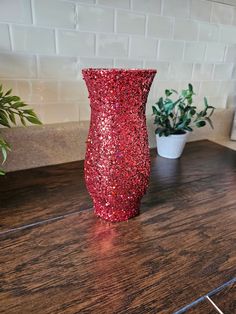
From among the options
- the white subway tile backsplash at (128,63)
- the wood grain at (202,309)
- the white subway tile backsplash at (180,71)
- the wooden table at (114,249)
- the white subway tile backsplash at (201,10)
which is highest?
the white subway tile backsplash at (201,10)

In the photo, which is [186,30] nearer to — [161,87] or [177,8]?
[177,8]

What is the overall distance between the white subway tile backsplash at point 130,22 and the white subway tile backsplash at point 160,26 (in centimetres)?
3

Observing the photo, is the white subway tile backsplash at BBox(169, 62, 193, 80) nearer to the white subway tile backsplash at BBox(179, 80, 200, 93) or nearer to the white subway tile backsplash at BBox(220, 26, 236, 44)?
the white subway tile backsplash at BBox(179, 80, 200, 93)

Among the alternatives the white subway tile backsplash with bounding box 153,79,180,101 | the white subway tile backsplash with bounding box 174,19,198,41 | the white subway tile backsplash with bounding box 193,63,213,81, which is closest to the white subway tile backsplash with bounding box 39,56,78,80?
the white subway tile backsplash with bounding box 153,79,180,101

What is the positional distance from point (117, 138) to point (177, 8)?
0.74m

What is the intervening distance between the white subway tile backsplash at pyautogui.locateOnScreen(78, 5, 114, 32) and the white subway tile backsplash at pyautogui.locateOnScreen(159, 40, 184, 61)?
0.23 m

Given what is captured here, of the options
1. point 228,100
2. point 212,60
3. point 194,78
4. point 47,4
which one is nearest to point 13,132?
point 47,4

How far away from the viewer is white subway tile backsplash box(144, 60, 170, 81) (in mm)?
938

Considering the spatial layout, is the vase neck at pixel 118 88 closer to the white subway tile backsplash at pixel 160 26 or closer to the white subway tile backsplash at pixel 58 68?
the white subway tile backsplash at pixel 58 68

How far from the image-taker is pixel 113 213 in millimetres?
522

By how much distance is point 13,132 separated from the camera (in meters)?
0.73

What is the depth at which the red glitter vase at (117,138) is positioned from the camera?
43 cm

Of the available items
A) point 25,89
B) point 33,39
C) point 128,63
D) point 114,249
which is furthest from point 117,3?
point 114,249

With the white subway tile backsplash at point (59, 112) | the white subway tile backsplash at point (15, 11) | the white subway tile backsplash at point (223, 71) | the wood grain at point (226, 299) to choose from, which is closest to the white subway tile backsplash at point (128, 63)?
the white subway tile backsplash at point (59, 112)
